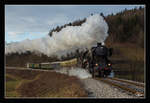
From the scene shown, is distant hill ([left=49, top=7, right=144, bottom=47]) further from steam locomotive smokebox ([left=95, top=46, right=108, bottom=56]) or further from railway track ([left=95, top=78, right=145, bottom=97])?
railway track ([left=95, top=78, right=145, bottom=97])

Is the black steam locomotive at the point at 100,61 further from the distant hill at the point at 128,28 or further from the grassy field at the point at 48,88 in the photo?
the grassy field at the point at 48,88

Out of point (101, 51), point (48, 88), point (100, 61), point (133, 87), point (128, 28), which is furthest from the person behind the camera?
point (128, 28)

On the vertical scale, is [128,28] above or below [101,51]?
above

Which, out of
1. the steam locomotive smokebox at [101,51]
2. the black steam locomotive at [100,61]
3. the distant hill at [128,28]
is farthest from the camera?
the steam locomotive smokebox at [101,51]

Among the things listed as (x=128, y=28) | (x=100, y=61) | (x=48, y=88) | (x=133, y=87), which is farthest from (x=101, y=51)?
(x=48, y=88)

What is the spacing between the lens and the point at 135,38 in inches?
687

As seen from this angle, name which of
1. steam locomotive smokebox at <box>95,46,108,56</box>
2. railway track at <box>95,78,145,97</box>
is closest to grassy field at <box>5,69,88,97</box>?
railway track at <box>95,78,145,97</box>

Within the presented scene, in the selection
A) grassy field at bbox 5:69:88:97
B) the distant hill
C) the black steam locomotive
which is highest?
the distant hill

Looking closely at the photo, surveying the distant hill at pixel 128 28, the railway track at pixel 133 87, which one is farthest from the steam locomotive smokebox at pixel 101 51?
the railway track at pixel 133 87

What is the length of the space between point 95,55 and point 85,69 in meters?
3.35

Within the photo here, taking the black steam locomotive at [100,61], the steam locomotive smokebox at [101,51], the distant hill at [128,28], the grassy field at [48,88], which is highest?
the distant hill at [128,28]

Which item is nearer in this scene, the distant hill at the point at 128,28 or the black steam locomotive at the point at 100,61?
the distant hill at the point at 128,28

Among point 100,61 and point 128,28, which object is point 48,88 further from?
point 128,28

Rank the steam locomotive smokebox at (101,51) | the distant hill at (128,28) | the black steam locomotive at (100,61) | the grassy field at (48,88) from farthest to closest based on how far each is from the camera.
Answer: the steam locomotive smokebox at (101,51), the black steam locomotive at (100,61), the distant hill at (128,28), the grassy field at (48,88)
